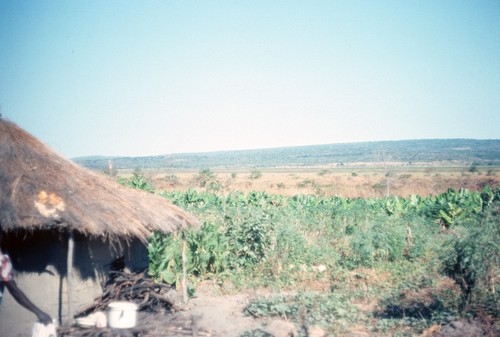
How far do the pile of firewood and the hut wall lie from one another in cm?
23

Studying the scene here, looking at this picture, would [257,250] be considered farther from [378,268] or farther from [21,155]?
[21,155]

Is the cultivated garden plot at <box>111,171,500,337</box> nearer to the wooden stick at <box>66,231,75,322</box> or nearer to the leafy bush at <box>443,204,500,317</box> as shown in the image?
the leafy bush at <box>443,204,500,317</box>

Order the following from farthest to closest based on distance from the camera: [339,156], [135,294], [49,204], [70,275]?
[339,156], [135,294], [70,275], [49,204]

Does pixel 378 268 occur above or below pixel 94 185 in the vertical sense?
below

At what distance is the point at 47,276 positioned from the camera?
6543mm

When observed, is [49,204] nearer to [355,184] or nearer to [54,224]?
[54,224]

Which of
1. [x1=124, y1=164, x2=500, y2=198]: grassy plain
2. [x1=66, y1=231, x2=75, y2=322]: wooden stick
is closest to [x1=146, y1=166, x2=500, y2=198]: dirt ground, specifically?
[x1=124, y1=164, x2=500, y2=198]: grassy plain

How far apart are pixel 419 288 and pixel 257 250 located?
4666mm

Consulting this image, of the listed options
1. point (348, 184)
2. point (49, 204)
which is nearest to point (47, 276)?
point (49, 204)

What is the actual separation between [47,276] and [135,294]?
1782mm

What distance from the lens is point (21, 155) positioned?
6973 mm

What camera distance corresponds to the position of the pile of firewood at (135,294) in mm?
7395

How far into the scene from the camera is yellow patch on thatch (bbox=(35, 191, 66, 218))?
19.9ft

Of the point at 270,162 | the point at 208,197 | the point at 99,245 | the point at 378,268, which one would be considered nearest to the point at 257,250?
the point at 378,268
